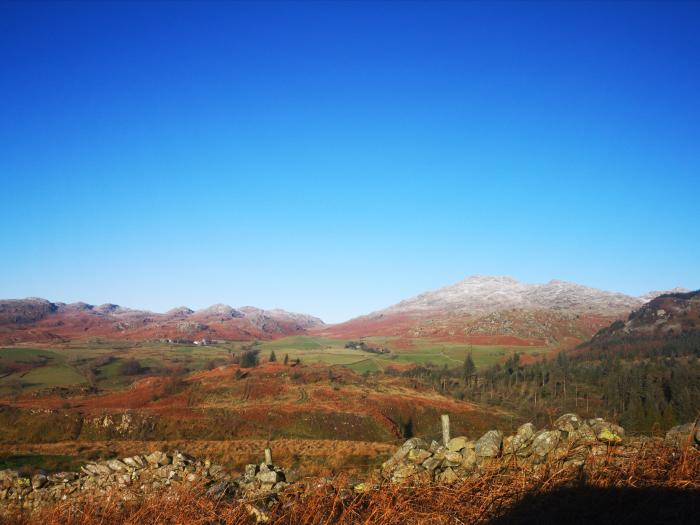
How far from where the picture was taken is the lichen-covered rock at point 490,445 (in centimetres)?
765

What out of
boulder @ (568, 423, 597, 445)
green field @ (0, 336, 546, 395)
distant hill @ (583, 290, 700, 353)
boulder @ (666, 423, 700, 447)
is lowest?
green field @ (0, 336, 546, 395)

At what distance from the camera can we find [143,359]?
345 feet

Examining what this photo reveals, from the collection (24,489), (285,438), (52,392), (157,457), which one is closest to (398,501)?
(157,457)

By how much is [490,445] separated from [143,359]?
11464cm

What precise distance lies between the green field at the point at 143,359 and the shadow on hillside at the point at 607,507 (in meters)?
83.9

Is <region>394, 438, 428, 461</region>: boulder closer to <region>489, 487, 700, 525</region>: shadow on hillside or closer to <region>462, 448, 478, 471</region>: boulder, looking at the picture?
<region>462, 448, 478, 471</region>: boulder

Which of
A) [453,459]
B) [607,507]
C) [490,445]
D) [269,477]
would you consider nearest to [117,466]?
[269,477]

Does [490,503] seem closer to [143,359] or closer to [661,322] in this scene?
[143,359]

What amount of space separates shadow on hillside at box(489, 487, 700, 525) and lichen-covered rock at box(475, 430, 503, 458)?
10.4 feet

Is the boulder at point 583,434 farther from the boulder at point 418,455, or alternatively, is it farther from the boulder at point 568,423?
the boulder at point 418,455

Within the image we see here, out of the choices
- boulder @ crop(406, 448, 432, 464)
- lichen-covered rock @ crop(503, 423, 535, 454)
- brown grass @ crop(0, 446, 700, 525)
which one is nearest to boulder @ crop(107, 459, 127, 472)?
brown grass @ crop(0, 446, 700, 525)

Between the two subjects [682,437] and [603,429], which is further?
[603,429]

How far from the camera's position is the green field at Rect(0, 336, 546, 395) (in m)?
79.6

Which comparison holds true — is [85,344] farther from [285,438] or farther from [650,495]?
[650,495]
